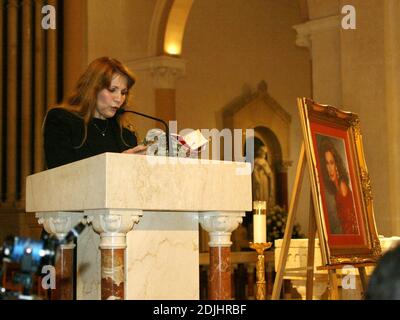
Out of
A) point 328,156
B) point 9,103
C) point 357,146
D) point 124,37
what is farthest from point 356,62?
point 9,103

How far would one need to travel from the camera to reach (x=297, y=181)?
5102mm

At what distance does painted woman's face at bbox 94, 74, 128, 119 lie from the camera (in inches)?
152

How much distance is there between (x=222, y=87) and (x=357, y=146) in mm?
9017

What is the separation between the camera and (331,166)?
539cm

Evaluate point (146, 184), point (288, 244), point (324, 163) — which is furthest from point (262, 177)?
point (146, 184)

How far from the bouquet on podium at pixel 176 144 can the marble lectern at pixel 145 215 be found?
199 millimetres

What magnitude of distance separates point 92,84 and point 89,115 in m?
0.17

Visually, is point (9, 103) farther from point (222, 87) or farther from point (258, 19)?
point (258, 19)

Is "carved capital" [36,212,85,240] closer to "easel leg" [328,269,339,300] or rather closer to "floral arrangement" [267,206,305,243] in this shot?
"easel leg" [328,269,339,300]

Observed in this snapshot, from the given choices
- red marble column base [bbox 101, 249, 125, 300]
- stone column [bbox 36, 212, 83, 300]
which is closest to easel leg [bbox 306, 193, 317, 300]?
stone column [bbox 36, 212, 83, 300]

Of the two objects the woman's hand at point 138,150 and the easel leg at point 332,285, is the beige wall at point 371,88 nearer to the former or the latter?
the easel leg at point 332,285

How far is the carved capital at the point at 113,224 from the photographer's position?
3066 mm

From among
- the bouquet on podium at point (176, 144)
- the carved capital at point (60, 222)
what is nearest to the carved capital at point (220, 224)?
the bouquet on podium at point (176, 144)

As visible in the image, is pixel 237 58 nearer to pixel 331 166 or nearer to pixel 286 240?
pixel 331 166
